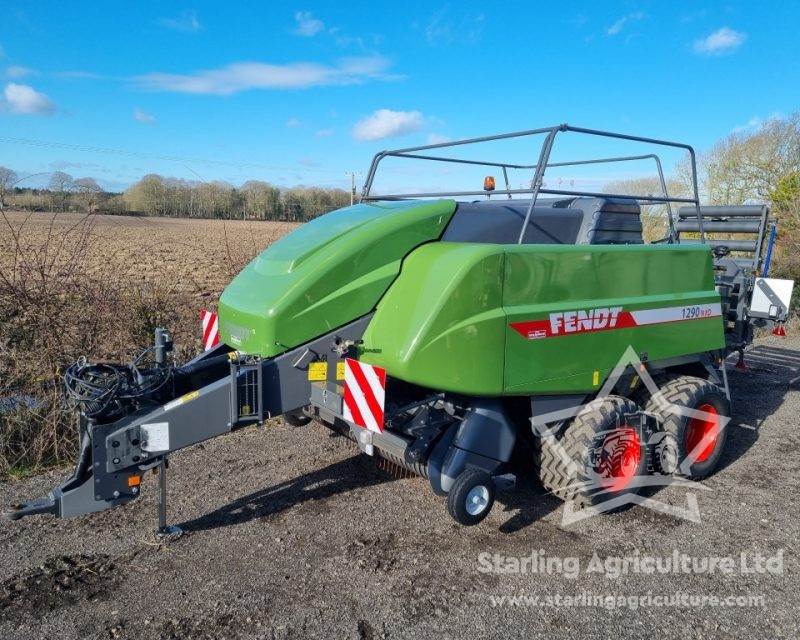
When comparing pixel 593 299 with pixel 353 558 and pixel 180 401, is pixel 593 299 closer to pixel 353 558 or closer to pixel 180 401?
pixel 353 558

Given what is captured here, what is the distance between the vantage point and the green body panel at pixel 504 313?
10.8 ft

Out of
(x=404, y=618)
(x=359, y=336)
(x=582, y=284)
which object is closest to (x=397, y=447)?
(x=359, y=336)

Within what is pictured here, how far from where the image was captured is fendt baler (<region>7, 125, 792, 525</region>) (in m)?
3.26

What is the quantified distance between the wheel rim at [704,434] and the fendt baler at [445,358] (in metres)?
0.34

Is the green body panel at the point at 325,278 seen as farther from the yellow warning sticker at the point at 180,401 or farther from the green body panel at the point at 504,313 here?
the yellow warning sticker at the point at 180,401

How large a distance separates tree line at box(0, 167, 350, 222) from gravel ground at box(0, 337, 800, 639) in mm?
2673

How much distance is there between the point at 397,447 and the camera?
3.48m

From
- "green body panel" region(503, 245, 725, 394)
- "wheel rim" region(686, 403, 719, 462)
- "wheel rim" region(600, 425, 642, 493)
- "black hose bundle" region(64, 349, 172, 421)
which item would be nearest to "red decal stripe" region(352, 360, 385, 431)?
"green body panel" region(503, 245, 725, 394)

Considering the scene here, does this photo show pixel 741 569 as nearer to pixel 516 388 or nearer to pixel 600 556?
pixel 600 556

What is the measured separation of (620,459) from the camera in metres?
4.16

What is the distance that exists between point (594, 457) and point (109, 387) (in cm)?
289

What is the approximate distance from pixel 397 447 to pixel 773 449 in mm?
3797

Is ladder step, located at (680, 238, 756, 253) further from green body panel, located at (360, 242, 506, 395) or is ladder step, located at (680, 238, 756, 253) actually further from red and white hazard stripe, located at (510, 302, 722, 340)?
green body panel, located at (360, 242, 506, 395)

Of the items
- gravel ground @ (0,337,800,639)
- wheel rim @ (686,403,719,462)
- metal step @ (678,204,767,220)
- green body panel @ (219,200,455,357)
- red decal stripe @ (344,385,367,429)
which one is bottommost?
gravel ground @ (0,337,800,639)
